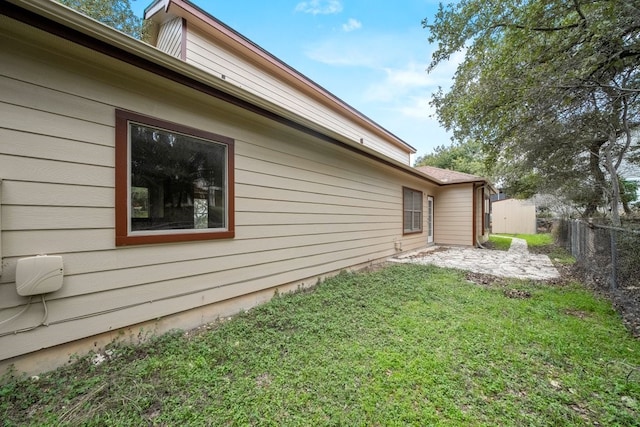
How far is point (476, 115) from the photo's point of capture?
5.09 m

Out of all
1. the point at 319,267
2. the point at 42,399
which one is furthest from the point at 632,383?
the point at 42,399

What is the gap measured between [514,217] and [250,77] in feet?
60.3

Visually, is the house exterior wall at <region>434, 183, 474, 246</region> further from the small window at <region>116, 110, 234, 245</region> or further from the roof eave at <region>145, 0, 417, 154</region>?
the small window at <region>116, 110, 234, 245</region>

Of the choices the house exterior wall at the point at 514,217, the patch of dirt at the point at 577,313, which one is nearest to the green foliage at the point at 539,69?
the patch of dirt at the point at 577,313

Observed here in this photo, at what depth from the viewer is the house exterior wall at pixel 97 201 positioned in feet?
6.43

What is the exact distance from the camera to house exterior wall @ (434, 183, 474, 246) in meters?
10.1

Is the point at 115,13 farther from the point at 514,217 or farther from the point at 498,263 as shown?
the point at 514,217

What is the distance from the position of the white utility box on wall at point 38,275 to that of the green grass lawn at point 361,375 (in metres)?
0.66

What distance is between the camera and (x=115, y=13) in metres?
9.08

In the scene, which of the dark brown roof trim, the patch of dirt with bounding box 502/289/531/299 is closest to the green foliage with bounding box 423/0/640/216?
the patch of dirt with bounding box 502/289/531/299

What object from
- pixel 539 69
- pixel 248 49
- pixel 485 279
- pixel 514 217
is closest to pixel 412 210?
pixel 485 279

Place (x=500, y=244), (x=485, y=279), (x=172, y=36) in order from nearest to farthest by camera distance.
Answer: (x=485, y=279) < (x=172, y=36) < (x=500, y=244)

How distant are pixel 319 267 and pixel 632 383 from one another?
149 inches

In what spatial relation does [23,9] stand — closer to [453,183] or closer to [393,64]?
[393,64]
